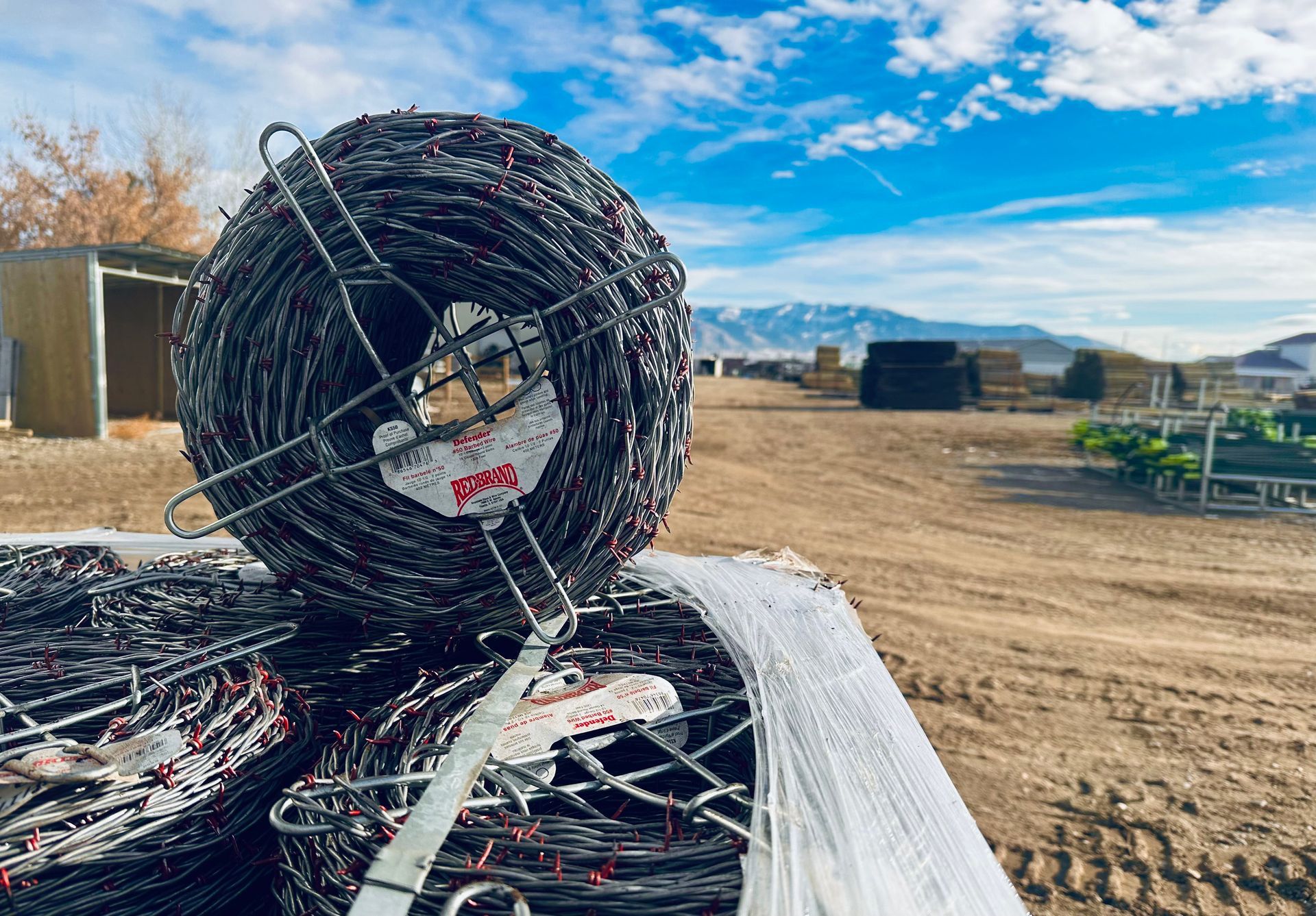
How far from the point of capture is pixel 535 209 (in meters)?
1.86

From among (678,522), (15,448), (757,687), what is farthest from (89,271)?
(757,687)

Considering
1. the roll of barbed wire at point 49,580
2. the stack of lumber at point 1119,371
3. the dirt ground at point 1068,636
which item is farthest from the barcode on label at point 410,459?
the stack of lumber at point 1119,371

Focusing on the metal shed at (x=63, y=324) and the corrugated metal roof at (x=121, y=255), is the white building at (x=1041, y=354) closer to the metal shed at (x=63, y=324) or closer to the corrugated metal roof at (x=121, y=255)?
the corrugated metal roof at (x=121, y=255)

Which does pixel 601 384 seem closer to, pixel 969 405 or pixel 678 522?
pixel 678 522

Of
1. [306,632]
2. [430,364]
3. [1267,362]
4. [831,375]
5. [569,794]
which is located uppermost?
[1267,362]

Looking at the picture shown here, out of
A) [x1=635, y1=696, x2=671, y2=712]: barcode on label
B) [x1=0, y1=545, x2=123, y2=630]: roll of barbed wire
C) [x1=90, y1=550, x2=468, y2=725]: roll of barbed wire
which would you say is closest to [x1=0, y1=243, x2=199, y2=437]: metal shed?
[x1=0, y1=545, x2=123, y2=630]: roll of barbed wire

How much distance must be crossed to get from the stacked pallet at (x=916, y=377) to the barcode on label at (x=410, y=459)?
2591 cm

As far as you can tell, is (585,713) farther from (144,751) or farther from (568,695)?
(144,751)

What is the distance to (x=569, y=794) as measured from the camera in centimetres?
157

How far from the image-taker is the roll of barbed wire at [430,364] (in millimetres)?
1867

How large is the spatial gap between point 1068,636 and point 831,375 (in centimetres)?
3233

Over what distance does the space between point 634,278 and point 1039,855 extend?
109 inches

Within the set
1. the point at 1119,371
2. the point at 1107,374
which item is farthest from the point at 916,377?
the point at 1119,371

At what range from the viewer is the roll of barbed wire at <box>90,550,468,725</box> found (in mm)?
2049
